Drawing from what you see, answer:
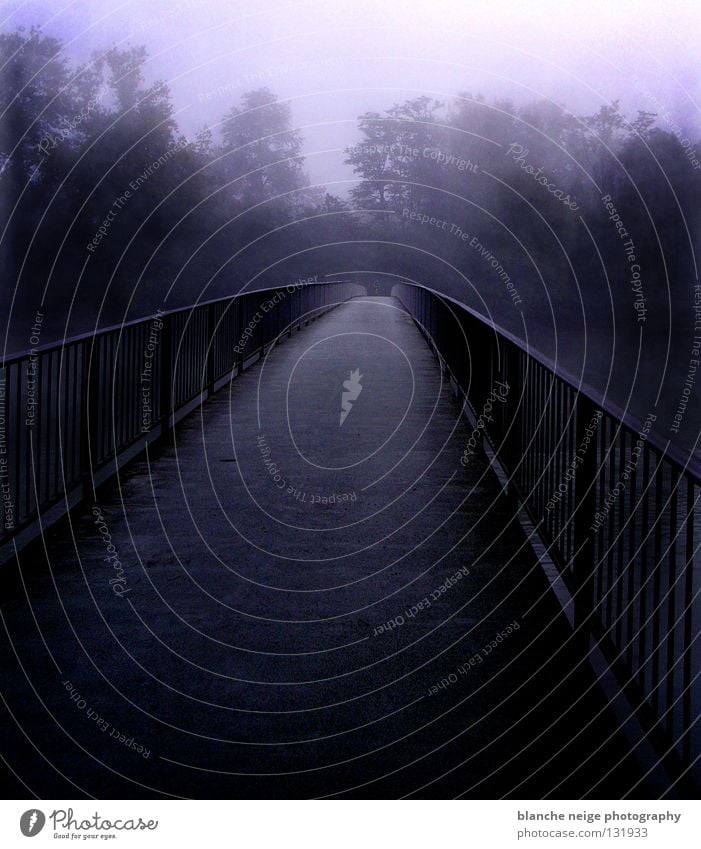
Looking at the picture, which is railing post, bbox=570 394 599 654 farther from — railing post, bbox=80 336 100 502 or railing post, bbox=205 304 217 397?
railing post, bbox=205 304 217 397

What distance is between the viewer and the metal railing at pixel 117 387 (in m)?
7.61

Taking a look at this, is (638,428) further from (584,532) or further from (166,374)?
(166,374)

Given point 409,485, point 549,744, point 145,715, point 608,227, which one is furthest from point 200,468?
point 608,227

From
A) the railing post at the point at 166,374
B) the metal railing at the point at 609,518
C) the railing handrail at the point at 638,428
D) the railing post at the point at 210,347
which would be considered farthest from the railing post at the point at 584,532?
the railing post at the point at 210,347

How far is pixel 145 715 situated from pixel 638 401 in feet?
221

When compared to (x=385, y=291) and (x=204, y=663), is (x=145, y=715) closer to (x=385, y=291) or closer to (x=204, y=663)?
(x=204, y=663)

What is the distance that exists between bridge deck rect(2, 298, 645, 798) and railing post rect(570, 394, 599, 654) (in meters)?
Result: 0.20

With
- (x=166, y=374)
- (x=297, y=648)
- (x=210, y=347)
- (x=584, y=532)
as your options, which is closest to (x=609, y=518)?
(x=584, y=532)

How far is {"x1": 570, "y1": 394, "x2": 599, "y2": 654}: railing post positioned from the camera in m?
5.32

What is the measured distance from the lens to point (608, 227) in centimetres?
7650

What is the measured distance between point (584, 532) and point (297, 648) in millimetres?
1491

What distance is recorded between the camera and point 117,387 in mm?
10477

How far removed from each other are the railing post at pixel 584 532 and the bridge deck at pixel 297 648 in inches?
8.0

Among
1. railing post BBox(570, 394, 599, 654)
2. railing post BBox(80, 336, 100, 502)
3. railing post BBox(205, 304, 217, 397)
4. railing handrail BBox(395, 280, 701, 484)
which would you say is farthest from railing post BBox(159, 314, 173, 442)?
railing post BBox(570, 394, 599, 654)
